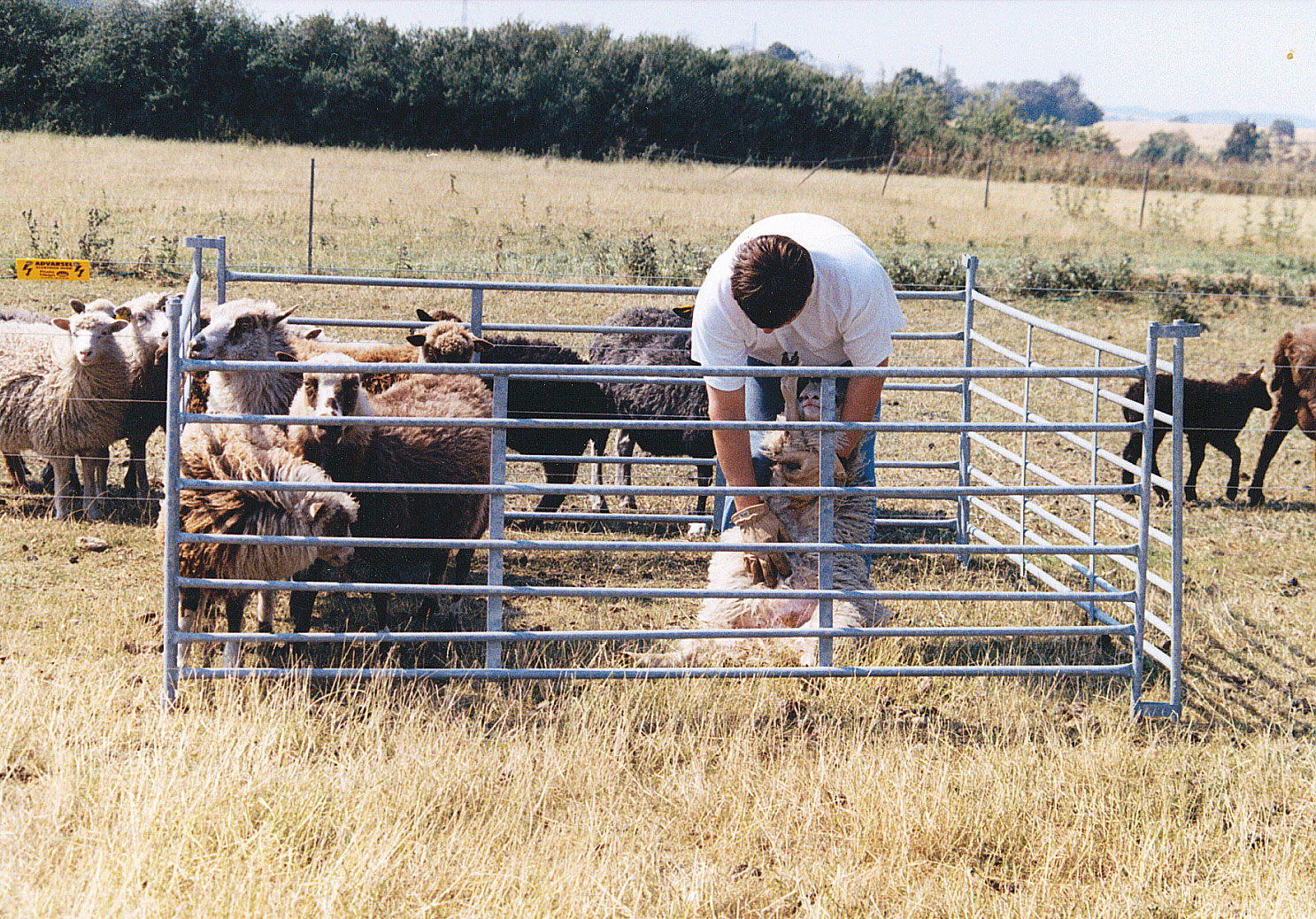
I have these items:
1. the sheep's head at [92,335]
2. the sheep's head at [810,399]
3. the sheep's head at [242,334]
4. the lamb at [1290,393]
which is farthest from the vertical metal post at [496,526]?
the lamb at [1290,393]

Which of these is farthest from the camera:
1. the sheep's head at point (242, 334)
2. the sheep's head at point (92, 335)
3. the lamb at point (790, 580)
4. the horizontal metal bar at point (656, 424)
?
the sheep's head at point (92, 335)

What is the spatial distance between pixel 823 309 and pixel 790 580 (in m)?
1.31

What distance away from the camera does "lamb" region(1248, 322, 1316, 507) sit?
9.59 m

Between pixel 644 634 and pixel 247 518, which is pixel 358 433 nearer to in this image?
pixel 247 518

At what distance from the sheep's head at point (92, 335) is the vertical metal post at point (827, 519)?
525 cm

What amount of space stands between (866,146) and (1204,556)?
3551 centimetres

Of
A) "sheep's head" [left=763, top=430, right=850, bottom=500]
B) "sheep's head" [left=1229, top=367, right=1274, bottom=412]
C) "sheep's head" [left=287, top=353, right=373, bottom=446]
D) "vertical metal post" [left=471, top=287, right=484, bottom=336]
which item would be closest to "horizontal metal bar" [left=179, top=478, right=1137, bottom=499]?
"sheep's head" [left=763, top=430, right=850, bottom=500]

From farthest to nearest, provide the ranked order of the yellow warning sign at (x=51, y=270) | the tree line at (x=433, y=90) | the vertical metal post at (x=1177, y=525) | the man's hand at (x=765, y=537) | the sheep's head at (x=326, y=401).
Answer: the tree line at (x=433, y=90) → the yellow warning sign at (x=51, y=270) → the sheep's head at (x=326, y=401) → the man's hand at (x=765, y=537) → the vertical metal post at (x=1177, y=525)

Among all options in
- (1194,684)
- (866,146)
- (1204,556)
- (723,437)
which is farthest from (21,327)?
(866,146)

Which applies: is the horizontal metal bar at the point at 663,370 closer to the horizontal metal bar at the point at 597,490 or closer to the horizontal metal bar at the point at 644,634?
the horizontal metal bar at the point at 597,490

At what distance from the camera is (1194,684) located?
5.73 metres

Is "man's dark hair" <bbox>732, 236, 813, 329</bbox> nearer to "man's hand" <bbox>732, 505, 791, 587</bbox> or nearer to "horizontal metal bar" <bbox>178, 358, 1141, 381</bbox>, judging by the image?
"horizontal metal bar" <bbox>178, 358, 1141, 381</bbox>

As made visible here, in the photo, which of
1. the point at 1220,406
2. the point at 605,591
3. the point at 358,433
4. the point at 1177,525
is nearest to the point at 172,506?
the point at 358,433

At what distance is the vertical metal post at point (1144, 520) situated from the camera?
5.08 m
